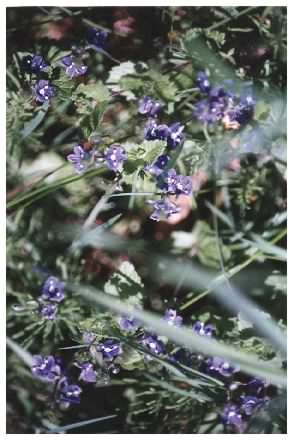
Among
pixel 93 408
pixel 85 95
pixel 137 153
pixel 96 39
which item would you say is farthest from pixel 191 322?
pixel 96 39

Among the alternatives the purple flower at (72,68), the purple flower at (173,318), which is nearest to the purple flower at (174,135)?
the purple flower at (72,68)

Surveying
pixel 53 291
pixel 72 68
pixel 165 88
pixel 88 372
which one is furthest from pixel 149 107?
pixel 88 372

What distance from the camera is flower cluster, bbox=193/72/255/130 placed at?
1.27 meters

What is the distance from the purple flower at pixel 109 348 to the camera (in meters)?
1.08

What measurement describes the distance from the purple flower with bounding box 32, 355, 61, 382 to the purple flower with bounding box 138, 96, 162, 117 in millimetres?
541

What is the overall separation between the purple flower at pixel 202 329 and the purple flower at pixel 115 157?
35 centimetres

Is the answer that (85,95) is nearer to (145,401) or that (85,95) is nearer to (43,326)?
(43,326)

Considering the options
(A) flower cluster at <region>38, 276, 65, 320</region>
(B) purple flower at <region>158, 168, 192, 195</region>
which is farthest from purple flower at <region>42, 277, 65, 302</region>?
(B) purple flower at <region>158, 168, 192, 195</region>

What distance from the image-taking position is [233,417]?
45.9 inches

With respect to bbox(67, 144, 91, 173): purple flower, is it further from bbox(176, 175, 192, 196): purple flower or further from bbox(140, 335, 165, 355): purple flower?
bbox(140, 335, 165, 355): purple flower

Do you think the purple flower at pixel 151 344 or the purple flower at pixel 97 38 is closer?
the purple flower at pixel 151 344

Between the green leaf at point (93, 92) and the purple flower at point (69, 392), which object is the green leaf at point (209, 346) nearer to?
the purple flower at point (69, 392)

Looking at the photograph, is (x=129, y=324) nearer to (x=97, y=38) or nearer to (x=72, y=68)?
(x=72, y=68)

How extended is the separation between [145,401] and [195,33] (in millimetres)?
796
